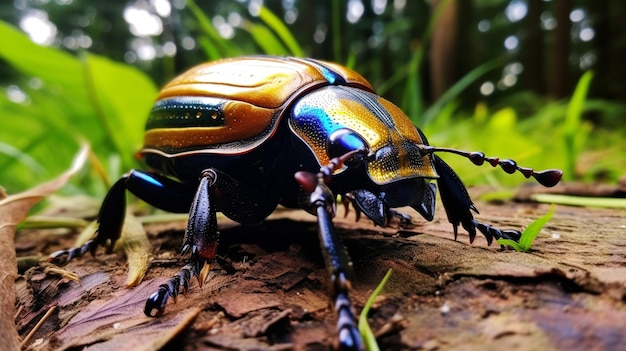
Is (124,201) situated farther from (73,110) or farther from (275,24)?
(73,110)

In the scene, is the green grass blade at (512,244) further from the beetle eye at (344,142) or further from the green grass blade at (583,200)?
the green grass blade at (583,200)

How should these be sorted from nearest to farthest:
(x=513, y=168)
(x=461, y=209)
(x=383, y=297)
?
(x=383, y=297) → (x=513, y=168) → (x=461, y=209)

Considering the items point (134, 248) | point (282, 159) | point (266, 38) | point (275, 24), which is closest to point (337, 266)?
point (282, 159)

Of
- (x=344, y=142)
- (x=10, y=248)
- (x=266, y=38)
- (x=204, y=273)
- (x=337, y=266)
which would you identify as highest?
(x=266, y=38)

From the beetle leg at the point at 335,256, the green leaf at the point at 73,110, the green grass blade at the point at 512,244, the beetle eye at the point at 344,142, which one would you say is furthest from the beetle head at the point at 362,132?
the green leaf at the point at 73,110

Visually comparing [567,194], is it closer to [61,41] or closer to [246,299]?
[246,299]

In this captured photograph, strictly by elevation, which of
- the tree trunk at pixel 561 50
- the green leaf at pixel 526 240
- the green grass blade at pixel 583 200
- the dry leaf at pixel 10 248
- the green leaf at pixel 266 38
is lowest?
the dry leaf at pixel 10 248

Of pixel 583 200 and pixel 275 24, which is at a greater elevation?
pixel 275 24
